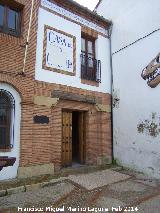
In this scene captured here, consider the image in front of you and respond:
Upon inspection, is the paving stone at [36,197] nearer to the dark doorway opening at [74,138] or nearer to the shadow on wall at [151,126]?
the dark doorway opening at [74,138]

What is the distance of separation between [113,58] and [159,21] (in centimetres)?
261

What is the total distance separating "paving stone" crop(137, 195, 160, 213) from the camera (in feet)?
18.5

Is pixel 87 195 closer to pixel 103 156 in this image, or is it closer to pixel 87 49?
pixel 103 156

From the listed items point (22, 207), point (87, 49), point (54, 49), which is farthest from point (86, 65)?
point (22, 207)

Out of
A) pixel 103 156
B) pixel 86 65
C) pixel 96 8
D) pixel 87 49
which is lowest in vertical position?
pixel 103 156

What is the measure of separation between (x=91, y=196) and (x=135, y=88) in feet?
15.9

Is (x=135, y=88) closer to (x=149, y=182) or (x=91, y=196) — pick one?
(x=149, y=182)

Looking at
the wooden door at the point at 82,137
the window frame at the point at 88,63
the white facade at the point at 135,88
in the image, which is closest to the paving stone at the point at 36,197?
the wooden door at the point at 82,137

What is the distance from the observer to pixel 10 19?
8258mm

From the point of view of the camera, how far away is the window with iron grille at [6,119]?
7.63 meters

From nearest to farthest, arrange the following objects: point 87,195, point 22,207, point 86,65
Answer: point 22,207 < point 87,195 < point 86,65

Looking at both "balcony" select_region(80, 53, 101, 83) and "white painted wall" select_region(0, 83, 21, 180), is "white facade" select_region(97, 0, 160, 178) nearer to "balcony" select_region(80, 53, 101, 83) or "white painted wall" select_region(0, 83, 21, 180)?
"balcony" select_region(80, 53, 101, 83)

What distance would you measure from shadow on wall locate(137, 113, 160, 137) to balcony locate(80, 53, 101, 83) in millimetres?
2727

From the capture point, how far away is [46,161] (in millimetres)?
8375
